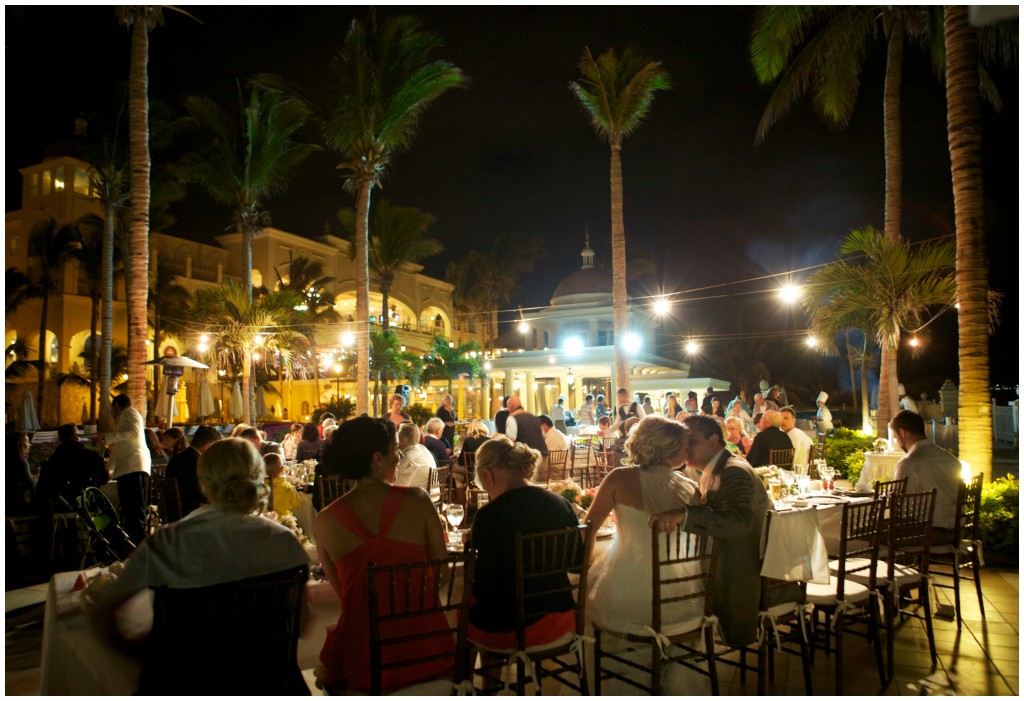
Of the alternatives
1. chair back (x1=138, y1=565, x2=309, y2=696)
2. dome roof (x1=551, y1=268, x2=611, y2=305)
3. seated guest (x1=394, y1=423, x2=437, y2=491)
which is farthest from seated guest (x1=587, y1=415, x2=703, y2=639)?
dome roof (x1=551, y1=268, x2=611, y2=305)

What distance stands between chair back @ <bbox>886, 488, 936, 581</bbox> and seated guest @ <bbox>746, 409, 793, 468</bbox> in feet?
12.4

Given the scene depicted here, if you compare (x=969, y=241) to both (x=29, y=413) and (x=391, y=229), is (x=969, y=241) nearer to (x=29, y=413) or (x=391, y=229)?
(x=391, y=229)

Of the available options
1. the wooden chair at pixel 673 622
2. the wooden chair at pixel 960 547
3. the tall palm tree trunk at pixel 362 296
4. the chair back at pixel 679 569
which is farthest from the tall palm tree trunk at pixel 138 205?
the wooden chair at pixel 960 547

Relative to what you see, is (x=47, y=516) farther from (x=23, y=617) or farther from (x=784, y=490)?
(x=784, y=490)

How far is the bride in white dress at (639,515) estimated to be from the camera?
12.6 ft

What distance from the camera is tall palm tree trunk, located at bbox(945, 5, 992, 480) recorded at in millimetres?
8305

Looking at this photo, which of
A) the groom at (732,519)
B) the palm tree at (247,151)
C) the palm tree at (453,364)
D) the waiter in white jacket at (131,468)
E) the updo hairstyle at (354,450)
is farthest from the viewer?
the palm tree at (453,364)

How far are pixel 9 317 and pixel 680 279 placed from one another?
44.8 meters

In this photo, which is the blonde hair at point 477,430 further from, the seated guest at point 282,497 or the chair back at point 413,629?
the chair back at point 413,629

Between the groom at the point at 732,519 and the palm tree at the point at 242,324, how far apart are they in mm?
18294

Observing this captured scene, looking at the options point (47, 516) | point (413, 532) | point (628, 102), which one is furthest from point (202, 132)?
point (413, 532)

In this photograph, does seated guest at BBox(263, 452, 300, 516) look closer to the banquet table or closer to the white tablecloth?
the white tablecloth

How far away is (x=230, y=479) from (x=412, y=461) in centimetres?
488

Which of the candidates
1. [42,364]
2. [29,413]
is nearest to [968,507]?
[29,413]
